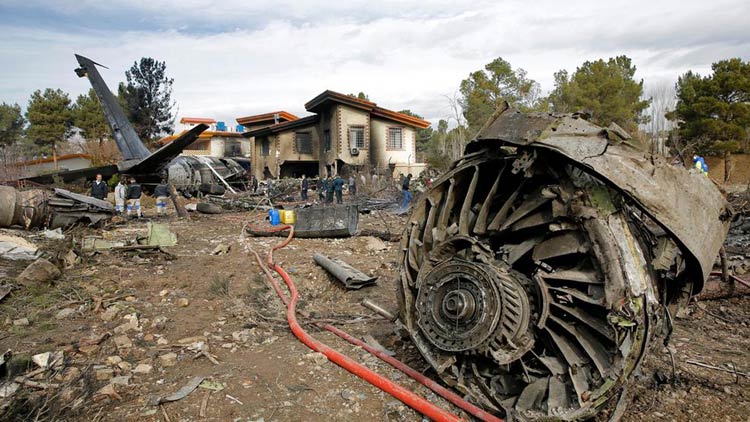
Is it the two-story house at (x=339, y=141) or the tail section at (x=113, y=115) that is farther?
the two-story house at (x=339, y=141)

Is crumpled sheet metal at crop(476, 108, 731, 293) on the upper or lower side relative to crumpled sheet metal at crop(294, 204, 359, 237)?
upper

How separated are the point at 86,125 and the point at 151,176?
2612 centimetres

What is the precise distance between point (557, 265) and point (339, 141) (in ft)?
78.9

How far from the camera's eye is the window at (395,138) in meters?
28.7

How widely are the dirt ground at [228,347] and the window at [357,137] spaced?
1968cm

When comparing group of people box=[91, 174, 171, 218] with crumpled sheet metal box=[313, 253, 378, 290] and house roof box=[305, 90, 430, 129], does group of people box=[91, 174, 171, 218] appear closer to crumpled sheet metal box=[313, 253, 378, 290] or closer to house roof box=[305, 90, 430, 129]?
crumpled sheet metal box=[313, 253, 378, 290]

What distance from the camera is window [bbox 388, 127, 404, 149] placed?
2869cm

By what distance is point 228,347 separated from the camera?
15.5ft

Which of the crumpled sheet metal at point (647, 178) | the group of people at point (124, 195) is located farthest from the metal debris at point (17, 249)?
the crumpled sheet metal at point (647, 178)

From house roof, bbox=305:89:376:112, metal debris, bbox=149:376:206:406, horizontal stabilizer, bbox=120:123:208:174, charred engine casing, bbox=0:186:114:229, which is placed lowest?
metal debris, bbox=149:376:206:406

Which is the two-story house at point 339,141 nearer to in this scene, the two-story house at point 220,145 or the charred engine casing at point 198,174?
the charred engine casing at point 198,174

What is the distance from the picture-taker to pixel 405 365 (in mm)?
4051

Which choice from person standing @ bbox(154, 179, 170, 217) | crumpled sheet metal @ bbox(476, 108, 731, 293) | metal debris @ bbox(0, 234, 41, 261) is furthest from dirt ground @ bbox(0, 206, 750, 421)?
person standing @ bbox(154, 179, 170, 217)

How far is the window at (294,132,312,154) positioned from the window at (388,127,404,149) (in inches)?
213
